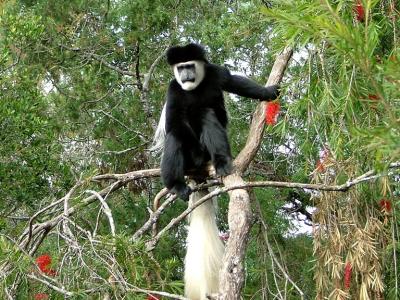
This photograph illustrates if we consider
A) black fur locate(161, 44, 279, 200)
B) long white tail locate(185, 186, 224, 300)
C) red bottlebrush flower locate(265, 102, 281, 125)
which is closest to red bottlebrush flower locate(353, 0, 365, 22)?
red bottlebrush flower locate(265, 102, 281, 125)

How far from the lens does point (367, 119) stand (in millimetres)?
2609

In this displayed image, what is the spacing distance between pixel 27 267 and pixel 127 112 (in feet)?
12.6

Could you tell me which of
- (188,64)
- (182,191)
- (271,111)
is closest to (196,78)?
(188,64)

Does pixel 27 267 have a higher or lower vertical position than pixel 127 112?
lower

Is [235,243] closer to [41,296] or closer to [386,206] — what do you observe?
[41,296]

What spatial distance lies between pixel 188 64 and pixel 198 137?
530 mm

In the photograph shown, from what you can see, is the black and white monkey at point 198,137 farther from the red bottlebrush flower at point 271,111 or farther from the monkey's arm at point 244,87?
the red bottlebrush flower at point 271,111

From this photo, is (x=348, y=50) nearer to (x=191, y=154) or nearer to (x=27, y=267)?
(x=27, y=267)

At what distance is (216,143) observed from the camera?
11.6 feet

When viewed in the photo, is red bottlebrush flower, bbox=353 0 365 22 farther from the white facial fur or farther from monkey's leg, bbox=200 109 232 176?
the white facial fur

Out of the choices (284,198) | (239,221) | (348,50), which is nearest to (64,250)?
(239,221)

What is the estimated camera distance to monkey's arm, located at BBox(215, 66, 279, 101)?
3.56m

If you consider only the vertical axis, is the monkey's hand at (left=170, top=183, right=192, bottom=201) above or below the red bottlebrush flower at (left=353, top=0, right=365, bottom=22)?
below

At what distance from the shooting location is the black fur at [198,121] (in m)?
3.55
